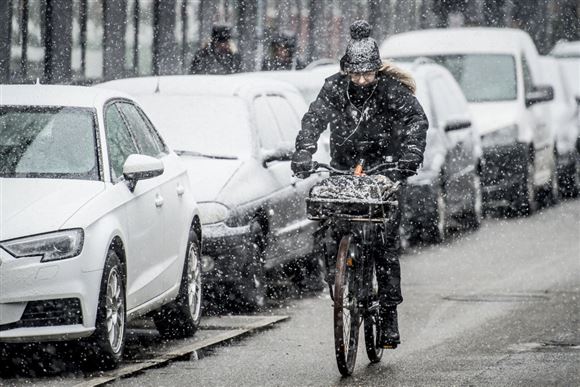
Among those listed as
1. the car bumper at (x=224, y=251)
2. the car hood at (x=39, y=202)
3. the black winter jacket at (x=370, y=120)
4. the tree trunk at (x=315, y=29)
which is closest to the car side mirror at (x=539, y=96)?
the car bumper at (x=224, y=251)

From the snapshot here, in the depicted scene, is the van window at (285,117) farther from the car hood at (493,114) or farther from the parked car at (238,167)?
the car hood at (493,114)

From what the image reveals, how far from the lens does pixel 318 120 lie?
→ 10.1 m

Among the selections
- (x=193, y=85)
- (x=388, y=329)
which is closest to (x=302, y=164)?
(x=388, y=329)

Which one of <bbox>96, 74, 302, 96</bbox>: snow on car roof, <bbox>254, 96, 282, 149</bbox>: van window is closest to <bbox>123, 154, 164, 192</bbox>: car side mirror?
<bbox>254, 96, 282, 149</bbox>: van window

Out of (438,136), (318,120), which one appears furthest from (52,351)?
(438,136)

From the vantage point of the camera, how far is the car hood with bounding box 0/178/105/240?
929cm

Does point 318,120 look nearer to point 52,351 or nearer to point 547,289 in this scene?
point 52,351

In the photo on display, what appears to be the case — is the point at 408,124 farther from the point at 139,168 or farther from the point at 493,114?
the point at 493,114

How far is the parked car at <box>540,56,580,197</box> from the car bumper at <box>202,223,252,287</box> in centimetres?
1241

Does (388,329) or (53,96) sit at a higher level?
(53,96)

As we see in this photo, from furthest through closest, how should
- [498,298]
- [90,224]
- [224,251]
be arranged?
[498,298], [224,251], [90,224]

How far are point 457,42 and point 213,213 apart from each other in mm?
10595

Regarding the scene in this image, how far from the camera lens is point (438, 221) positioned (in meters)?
18.1

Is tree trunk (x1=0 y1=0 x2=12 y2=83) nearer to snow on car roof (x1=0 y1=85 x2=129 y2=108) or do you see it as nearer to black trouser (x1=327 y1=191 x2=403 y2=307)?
snow on car roof (x1=0 y1=85 x2=129 y2=108)
